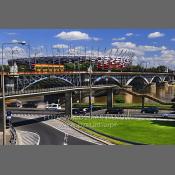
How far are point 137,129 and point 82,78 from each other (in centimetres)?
1964

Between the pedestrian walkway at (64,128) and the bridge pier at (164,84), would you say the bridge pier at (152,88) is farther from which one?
the pedestrian walkway at (64,128)

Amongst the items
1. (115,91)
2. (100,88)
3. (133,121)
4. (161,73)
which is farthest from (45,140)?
(161,73)

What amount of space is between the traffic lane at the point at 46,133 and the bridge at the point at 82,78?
15.2 feet

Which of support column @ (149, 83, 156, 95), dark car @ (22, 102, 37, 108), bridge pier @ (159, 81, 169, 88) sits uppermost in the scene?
bridge pier @ (159, 81, 169, 88)

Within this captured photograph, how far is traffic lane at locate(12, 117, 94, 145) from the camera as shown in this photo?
39562 mm

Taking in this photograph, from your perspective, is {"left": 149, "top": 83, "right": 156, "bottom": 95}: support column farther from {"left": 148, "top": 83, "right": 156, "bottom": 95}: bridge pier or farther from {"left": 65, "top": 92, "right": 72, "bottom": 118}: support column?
{"left": 65, "top": 92, "right": 72, "bottom": 118}: support column

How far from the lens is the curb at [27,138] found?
39562 mm

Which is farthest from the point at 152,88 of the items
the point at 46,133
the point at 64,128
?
the point at 46,133

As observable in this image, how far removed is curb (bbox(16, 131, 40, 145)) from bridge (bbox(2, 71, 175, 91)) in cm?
678

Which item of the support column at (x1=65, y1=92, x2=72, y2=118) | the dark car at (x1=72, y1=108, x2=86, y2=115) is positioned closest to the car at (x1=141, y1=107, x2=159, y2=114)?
the dark car at (x1=72, y1=108, x2=86, y2=115)

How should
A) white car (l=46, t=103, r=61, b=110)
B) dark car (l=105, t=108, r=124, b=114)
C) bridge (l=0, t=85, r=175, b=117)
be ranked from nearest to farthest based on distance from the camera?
bridge (l=0, t=85, r=175, b=117) → dark car (l=105, t=108, r=124, b=114) → white car (l=46, t=103, r=61, b=110)

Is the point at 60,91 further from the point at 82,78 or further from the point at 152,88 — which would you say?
the point at 152,88

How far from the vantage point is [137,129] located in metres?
45.3

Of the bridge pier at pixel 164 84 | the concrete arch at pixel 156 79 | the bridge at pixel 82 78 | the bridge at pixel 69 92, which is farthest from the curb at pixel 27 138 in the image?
the concrete arch at pixel 156 79
